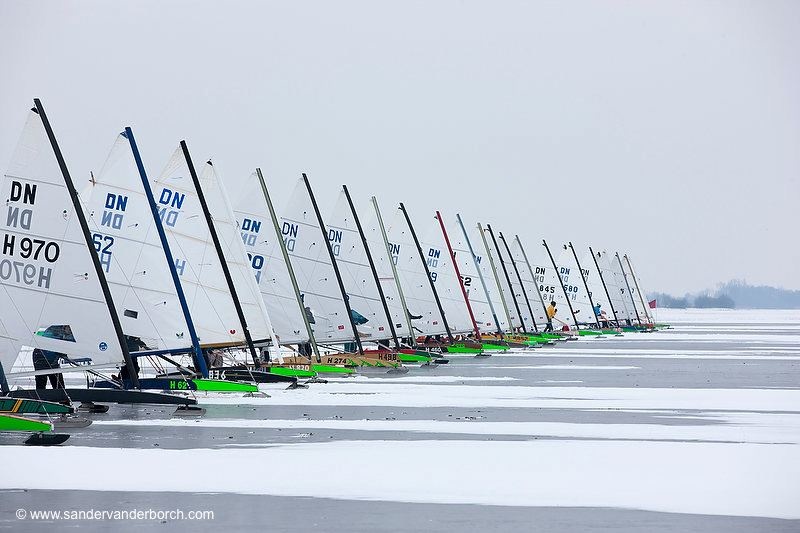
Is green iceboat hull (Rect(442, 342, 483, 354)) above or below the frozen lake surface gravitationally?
above

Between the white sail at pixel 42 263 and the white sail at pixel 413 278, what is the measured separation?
95.6ft

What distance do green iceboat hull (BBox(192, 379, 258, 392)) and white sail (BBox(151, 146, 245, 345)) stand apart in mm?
2315

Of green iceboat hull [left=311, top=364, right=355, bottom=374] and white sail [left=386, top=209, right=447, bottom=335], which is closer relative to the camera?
green iceboat hull [left=311, top=364, right=355, bottom=374]

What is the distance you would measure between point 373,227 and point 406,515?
120 ft

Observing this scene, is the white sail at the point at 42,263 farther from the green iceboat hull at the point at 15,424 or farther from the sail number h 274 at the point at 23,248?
the green iceboat hull at the point at 15,424

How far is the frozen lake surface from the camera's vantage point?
14.3 metres

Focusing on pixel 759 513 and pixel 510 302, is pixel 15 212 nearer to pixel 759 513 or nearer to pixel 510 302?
pixel 759 513

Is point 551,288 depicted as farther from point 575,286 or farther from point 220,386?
point 220,386

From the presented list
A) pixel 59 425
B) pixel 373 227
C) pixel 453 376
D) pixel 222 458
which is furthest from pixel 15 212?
pixel 373 227

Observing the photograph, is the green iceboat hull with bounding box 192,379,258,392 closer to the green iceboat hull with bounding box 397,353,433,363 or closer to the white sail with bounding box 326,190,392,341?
the white sail with bounding box 326,190,392,341

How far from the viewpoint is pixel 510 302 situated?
247ft

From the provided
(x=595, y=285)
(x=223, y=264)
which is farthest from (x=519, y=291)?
(x=223, y=264)

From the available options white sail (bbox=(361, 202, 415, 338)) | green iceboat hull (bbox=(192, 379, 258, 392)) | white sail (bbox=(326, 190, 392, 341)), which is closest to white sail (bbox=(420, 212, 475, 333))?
white sail (bbox=(361, 202, 415, 338))

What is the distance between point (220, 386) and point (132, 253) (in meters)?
3.29
